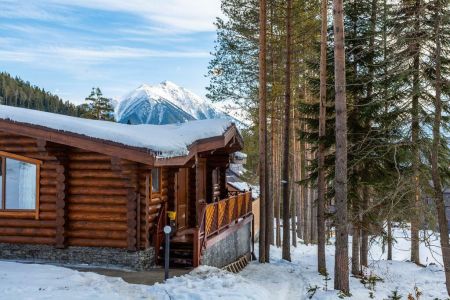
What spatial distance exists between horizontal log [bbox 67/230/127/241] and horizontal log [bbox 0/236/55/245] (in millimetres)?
591

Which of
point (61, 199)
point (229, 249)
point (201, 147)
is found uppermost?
point (201, 147)

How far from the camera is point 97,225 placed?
36.9 feet

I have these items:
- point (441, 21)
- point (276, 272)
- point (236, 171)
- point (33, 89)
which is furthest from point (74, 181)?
point (33, 89)

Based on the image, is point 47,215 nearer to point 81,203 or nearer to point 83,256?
point 81,203

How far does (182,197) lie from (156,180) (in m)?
2.46

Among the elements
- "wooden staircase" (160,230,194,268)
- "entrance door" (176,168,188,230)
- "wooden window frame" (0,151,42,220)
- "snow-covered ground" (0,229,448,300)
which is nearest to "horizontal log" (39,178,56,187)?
"wooden window frame" (0,151,42,220)

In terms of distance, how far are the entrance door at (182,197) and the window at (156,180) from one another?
5.19 ft

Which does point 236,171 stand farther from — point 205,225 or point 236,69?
point 205,225

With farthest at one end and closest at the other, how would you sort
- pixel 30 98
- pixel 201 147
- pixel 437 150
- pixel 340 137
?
pixel 30 98 → pixel 201 147 → pixel 437 150 → pixel 340 137

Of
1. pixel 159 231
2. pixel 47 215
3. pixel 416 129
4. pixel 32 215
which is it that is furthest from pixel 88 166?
pixel 416 129

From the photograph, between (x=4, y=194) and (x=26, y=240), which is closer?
(x=26, y=240)

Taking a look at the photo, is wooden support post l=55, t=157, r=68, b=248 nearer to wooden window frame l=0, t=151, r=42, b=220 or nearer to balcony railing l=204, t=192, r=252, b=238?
wooden window frame l=0, t=151, r=42, b=220

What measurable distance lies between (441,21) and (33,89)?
371ft

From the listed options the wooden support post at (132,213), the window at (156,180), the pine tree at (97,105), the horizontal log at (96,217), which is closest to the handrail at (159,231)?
the window at (156,180)
